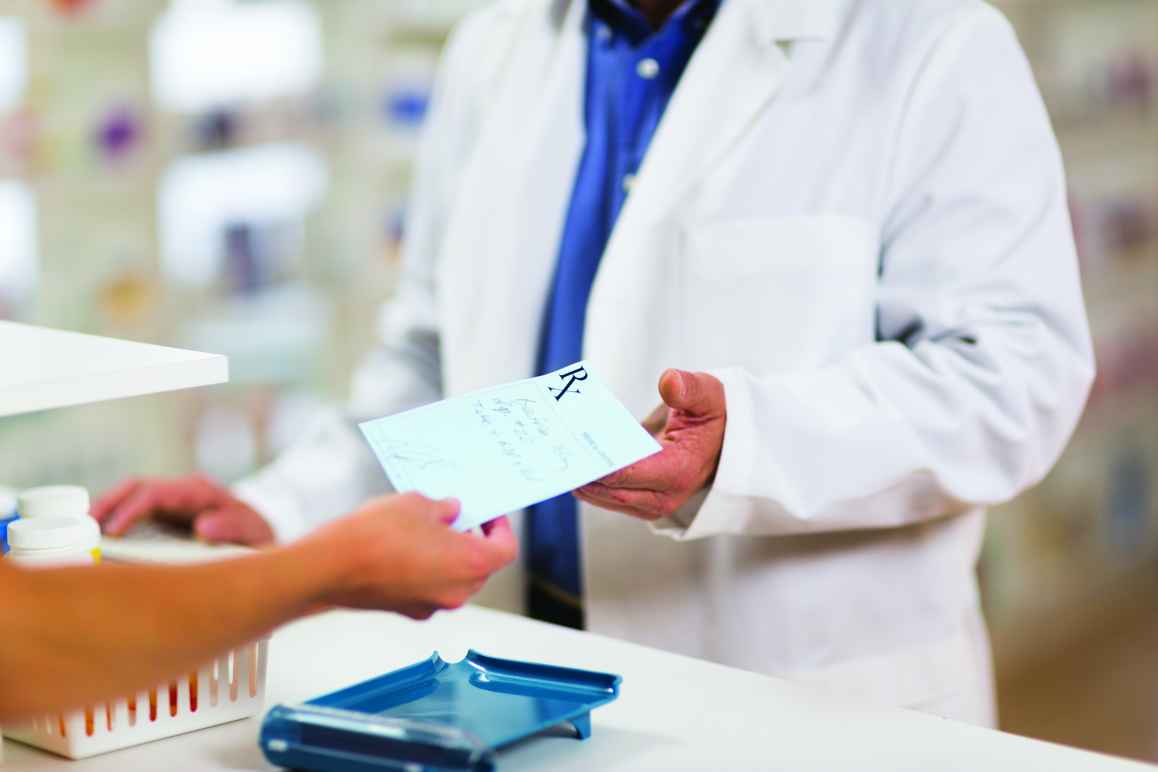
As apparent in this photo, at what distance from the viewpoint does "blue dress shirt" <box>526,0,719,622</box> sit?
1614 mm

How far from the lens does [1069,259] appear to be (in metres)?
1.49

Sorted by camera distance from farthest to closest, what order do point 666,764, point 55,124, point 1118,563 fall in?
point 1118,563, point 55,124, point 666,764

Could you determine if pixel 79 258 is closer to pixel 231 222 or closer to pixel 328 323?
pixel 231 222

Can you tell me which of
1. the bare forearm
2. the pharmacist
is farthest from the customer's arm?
the pharmacist

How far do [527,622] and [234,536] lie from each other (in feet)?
1.18

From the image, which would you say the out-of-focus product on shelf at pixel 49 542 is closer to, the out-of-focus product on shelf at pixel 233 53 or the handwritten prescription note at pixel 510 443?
the handwritten prescription note at pixel 510 443

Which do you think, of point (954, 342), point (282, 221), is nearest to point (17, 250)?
point (282, 221)

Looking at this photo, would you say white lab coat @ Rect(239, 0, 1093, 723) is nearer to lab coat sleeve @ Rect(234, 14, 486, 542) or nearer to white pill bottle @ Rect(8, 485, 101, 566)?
lab coat sleeve @ Rect(234, 14, 486, 542)

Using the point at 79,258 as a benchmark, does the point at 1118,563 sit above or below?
below

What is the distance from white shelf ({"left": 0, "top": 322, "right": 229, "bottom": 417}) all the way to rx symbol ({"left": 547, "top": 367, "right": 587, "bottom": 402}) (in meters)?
0.24

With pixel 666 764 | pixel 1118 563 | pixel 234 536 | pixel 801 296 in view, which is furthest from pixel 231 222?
pixel 1118 563

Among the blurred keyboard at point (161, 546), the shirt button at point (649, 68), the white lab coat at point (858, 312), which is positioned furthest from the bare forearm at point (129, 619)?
the shirt button at point (649, 68)

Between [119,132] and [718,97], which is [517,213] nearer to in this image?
[718,97]

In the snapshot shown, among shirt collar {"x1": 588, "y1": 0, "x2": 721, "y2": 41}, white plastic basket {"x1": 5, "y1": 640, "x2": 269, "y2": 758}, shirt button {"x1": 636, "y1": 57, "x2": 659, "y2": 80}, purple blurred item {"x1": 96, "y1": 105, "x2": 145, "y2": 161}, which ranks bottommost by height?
white plastic basket {"x1": 5, "y1": 640, "x2": 269, "y2": 758}
